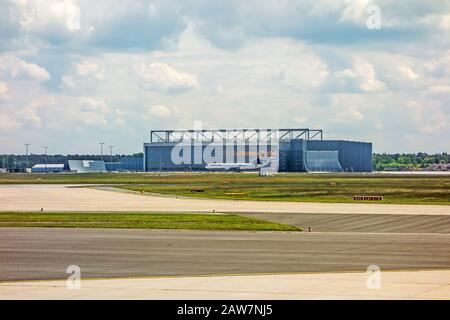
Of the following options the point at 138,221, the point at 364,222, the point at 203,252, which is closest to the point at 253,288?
the point at 203,252

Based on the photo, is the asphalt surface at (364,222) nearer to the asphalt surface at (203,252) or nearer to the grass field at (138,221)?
the grass field at (138,221)

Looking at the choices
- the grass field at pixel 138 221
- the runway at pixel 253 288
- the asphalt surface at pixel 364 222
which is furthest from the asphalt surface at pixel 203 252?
the grass field at pixel 138 221

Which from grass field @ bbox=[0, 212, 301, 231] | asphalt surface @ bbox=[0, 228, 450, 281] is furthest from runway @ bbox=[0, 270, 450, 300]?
grass field @ bbox=[0, 212, 301, 231]

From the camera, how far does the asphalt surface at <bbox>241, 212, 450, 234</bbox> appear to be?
4819 cm

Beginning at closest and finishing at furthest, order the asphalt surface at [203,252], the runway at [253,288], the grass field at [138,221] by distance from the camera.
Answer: the runway at [253,288] → the asphalt surface at [203,252] → the grass field at [138,221]

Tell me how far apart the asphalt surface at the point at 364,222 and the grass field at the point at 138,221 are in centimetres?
233

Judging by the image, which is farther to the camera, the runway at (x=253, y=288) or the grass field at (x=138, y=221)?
the grass field at (x=138, y=221)

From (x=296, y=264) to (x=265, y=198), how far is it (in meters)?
61.0

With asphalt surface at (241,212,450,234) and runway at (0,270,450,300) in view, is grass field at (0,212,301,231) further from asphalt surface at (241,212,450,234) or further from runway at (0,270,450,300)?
runway at (0,270,450,300)

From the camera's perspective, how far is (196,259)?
1277 inches

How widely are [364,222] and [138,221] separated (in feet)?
53.5

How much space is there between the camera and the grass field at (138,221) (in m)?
50.2
